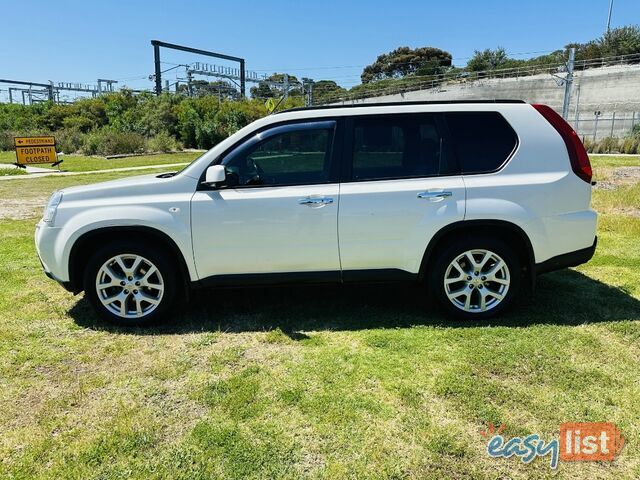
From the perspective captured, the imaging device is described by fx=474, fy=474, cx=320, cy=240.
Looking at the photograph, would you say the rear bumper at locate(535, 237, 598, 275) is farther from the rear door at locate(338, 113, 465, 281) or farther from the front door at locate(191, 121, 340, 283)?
the front door at locate(191, 121, 340, 283)

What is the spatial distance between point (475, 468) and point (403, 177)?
2.32 meters

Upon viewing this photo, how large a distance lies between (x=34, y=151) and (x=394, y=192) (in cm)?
2123

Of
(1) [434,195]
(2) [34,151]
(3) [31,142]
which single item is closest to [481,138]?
→ (1) [434,195]

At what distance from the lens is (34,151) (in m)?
20.4

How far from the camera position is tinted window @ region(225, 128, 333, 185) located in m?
4.02

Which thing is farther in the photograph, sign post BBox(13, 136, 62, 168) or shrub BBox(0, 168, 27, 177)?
sign post BBox(13, 136, 62, 168)

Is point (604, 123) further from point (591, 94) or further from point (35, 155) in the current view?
point (35, 155)

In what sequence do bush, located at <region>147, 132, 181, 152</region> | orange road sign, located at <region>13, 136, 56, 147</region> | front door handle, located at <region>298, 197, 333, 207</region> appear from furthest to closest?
bush, located at <region>147, 132, 181, 152</region>, orange road sign, located at <region>13, 136, 56, 147</region>, front door handle, located at <region>298, 197, 333, 207</region>

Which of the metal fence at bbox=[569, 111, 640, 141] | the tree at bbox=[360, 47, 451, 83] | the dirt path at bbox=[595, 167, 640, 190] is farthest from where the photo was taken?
the tree at bbox=[360, 47, 451, 83]

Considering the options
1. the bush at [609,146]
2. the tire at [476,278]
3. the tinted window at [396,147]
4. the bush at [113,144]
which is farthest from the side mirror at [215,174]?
the bush at [609,146]

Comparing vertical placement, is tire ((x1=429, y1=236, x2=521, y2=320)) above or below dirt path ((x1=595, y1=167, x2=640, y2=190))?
below

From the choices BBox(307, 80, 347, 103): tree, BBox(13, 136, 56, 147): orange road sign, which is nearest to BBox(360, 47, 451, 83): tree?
BBox(307, 80, 347, 103): tree

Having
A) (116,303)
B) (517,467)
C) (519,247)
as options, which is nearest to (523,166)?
(519,247)

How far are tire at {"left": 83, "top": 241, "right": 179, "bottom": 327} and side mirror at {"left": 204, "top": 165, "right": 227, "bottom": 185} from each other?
0.79m
